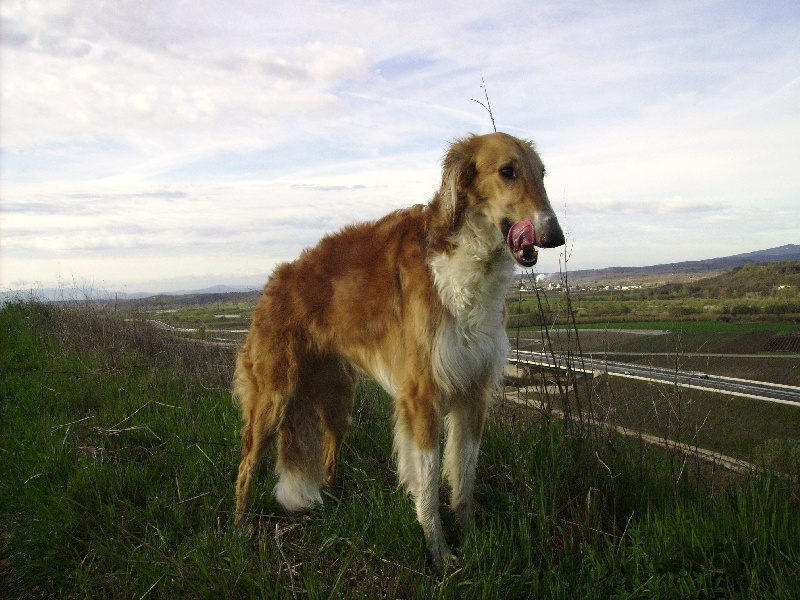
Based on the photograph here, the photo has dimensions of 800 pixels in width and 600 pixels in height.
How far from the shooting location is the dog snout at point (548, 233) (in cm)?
308

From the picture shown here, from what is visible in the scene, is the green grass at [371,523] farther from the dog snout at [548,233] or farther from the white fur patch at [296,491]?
the dog snout at [548,233]

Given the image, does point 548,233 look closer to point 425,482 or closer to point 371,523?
point 425,482

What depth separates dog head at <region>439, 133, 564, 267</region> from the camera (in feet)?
10.4

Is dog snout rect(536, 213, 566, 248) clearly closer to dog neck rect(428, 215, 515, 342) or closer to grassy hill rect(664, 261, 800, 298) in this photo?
dog neck rect(428, 215, 515, 342)

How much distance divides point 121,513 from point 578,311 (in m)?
3.35

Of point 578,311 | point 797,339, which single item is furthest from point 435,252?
point 797,339

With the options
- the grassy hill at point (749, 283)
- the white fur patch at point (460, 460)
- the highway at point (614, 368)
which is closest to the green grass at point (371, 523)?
the white fur patch at point (460, 460)

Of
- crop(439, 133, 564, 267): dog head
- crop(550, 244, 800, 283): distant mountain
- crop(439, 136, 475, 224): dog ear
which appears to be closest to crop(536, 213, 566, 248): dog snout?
→ crop(439, 133, 564, 267): dog head

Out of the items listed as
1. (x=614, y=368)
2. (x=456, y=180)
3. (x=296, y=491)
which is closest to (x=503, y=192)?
(x=456, y=180)

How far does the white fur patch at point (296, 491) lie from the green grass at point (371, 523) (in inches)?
3.6

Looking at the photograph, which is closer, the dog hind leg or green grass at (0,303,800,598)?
green grass at (0,303,800,598)

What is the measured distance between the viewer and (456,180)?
356cm

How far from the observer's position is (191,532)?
3664mm

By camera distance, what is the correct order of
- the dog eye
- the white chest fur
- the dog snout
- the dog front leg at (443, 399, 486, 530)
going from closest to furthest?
the dog snout → the dog eye → the white chest fur → the dog front leg at (443, 399, 486, 530)
